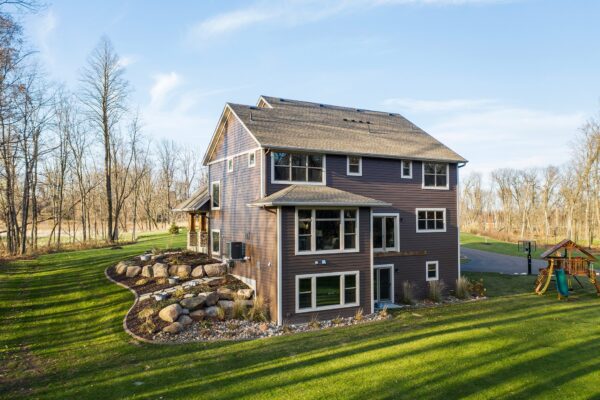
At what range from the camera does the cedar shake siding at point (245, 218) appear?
13711 millimetres

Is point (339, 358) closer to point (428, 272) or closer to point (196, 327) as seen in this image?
point (196, 327)

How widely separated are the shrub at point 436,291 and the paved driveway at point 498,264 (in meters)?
8.82

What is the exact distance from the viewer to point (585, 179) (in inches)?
1497

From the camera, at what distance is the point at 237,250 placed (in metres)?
15.5

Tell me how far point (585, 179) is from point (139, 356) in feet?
143

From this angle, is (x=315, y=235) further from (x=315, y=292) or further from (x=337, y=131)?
(x=337, y=131)

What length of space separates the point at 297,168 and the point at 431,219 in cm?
757

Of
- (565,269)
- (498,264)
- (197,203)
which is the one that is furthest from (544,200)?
(197,203)

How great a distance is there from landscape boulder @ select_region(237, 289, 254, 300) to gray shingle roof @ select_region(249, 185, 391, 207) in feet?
10.7

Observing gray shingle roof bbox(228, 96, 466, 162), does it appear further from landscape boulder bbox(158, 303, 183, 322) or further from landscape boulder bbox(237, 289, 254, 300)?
landscape boulder bbox(158, 303, 183, 322)

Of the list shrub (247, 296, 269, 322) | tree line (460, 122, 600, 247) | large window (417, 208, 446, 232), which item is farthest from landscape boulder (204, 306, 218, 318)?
tree line (460, 122, 600, 247)

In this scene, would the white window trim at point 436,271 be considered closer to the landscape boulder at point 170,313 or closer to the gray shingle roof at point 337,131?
the gray shingle roof at point 337,131

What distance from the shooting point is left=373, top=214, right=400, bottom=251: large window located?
56.4ft

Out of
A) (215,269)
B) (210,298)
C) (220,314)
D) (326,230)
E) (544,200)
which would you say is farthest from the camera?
(544,200)
